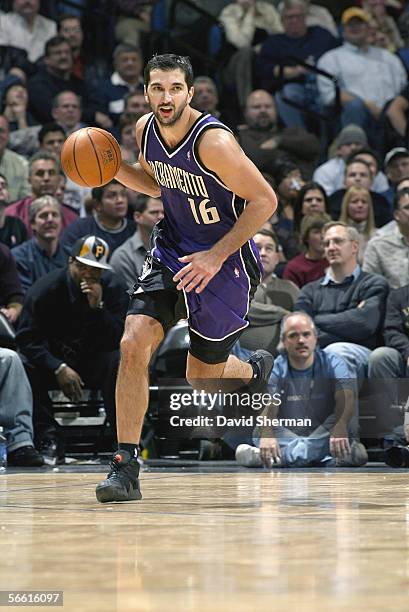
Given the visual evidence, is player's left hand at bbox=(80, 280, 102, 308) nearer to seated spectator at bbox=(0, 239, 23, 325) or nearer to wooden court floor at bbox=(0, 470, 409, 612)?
seated spectator at bbox=(0, 239, 23, 325)

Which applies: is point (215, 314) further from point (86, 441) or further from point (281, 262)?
point (281, 262)

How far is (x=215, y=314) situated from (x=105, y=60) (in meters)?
8.24

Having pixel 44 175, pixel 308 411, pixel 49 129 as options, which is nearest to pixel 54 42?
pixel 49 129

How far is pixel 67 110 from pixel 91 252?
3.37m

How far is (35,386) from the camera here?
7.67 m

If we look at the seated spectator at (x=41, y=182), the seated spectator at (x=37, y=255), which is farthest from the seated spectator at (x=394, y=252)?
the seated spectator at (x=41, y=182)

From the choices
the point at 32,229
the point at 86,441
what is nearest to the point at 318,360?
the point at 86,441

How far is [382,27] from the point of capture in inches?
511

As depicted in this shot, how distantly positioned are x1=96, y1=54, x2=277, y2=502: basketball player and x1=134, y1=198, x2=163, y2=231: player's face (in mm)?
3394

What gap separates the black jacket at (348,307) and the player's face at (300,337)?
1.62 ft

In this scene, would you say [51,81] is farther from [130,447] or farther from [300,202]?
[130,447]

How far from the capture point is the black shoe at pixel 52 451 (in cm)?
748

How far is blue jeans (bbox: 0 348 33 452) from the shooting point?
23.6 ft

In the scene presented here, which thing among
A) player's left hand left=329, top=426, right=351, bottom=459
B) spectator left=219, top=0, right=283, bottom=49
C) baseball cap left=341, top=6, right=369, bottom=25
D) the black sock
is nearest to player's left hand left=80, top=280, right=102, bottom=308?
player's left hand left=329, top=426, right=351, bottom=459
